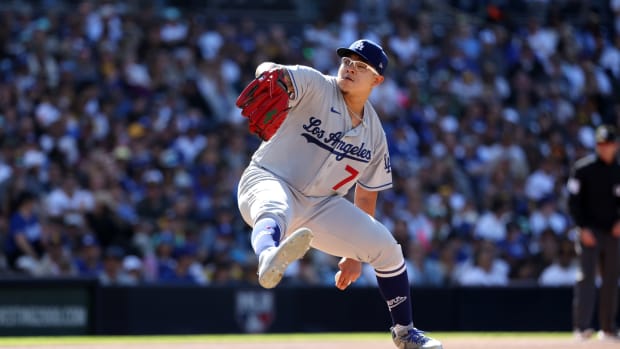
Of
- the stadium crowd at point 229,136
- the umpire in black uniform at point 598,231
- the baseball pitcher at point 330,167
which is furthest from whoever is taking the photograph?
the stadium crowd at point 229,136

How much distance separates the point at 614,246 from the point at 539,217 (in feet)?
22.0

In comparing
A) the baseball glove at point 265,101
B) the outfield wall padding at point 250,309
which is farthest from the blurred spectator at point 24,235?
the baseball glove at point 265,101

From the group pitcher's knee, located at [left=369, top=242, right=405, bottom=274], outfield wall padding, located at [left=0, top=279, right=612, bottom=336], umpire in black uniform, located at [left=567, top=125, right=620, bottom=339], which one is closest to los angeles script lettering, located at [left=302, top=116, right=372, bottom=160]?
pitcher's knee, located at [left=369, top=242, right=405, bottom=274]

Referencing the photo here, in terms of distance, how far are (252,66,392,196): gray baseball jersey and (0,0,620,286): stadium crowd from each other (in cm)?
732

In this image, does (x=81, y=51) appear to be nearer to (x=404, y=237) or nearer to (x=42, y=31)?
(x=42, y=31)

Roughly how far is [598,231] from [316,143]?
16.0 feet

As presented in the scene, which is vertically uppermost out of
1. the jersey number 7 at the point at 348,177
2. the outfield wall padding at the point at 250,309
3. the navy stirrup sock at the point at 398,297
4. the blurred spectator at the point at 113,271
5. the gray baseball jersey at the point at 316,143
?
the gray baseball jersey at the point at 316,143

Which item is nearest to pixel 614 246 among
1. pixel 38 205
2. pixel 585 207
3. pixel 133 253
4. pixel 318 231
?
pixel 585 207

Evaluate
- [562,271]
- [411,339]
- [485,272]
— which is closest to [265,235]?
[411,339]

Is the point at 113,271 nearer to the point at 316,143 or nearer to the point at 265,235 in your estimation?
the point at 316,143

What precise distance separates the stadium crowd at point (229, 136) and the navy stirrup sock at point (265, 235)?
7735 mm

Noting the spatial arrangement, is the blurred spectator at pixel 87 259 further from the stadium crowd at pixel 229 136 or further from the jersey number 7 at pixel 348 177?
the jersey number 7 at pixel 348 177

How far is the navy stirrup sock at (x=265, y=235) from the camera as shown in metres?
6.02

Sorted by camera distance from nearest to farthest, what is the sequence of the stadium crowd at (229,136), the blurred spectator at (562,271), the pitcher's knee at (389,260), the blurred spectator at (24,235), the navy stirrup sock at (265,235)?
the navy stirrup sock at (265,235)
the pitcher's knee at (389,260)
the blurred spectator at (24,235)
the stadium crowd at (229,136)
the blurred spectator at (562,271)
